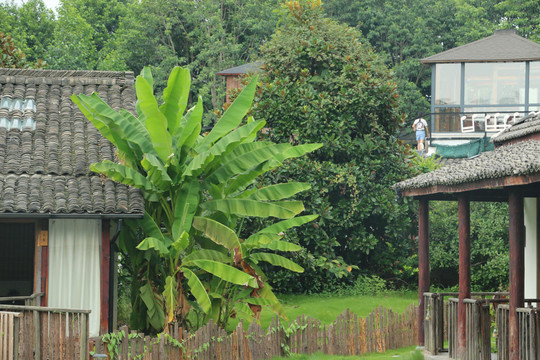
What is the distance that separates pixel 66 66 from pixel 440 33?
22355 millimetres

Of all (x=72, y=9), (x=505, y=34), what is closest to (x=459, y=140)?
(x=505, y=34)

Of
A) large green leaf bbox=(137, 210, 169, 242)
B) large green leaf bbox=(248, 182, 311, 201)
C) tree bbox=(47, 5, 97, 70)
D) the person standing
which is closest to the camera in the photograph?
large green leaf bbox=(137, 210, 169, 242)

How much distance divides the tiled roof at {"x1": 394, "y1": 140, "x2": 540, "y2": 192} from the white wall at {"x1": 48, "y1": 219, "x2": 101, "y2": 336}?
559 centimetres

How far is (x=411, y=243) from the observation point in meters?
24.6

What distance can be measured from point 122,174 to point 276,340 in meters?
4.14

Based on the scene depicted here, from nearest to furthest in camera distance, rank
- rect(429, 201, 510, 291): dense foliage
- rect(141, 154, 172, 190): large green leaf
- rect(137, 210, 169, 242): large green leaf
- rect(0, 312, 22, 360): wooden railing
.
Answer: rect(0, 312, 22, 360): wooden railing → rect(141, 154, 172, 190): large green leaf → rect(137, 210, 169, 242): large green leaf → rect(429, 201, 510, 291): dense foliage

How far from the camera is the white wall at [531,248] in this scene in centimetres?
1516

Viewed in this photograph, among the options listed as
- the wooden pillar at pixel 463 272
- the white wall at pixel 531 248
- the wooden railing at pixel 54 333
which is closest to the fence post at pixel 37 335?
the wooden railing at pixel 54 333

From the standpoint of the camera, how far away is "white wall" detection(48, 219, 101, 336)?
49.2 ft

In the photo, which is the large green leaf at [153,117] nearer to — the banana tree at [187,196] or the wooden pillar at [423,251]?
the banana tree at [187,196]

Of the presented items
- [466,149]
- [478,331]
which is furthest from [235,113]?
[466,149]

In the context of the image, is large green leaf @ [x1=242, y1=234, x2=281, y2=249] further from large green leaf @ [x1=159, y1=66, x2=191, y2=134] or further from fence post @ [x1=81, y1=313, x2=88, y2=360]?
fence post @ [x1=81, y1=313, x2=88, y2=360]

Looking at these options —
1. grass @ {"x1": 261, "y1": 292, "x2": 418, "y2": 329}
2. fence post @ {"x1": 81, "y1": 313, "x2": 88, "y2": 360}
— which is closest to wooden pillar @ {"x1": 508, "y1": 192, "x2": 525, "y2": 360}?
fence post @ {"x1": 81, "y1": 313, "x2": 88, "y2": 360}

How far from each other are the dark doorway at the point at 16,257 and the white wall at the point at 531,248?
12.0m
